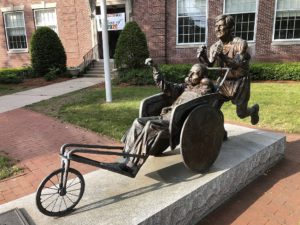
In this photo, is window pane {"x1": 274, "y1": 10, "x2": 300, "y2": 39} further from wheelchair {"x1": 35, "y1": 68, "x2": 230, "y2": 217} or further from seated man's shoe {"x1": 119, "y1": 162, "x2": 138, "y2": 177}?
seated man's shoe {"x1": 119, "y1": 162, "x2": 138, "y2": 177}

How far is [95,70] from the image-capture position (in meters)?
15.7

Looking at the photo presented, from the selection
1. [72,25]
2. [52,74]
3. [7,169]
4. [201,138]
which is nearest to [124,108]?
[7,169]

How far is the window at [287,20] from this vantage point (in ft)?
42.6

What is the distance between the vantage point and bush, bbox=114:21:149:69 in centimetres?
1257

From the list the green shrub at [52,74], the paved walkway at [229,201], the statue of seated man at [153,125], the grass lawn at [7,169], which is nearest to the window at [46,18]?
the green shrub at [52,74]

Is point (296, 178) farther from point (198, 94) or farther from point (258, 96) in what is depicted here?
point (258, 96)

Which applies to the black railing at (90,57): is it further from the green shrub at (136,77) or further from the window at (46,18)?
the green shrub at (136,77)

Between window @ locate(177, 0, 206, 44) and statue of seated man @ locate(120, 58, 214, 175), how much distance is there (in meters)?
11.6

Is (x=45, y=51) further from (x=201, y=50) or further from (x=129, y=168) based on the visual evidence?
(x=129, y=168)

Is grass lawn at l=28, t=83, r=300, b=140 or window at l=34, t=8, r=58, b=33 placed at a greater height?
window at l=34, t=8, r=58, b=33

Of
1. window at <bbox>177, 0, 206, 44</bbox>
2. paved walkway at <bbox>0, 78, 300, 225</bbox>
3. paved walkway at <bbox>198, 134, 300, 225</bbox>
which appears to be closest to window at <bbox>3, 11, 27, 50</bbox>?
→ window at <bbox>177, 0, 206, 44</bbox>

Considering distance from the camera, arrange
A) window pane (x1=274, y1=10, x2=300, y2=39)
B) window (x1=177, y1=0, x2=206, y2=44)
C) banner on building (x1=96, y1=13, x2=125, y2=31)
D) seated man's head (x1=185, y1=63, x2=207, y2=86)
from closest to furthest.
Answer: seated man's head (x1=185, y1=63, x2=207, y2=86) < window pane (x1=274, y1=10, x2=300, y2=39) < window (x1=177, y1=0, x2=206, y2=44) < banner on building (x1=96, y1=13, x2=125, y2=31)

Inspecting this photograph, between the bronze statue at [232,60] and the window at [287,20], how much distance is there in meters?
10.6

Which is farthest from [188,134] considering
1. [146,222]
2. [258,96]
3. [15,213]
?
[258,96]
